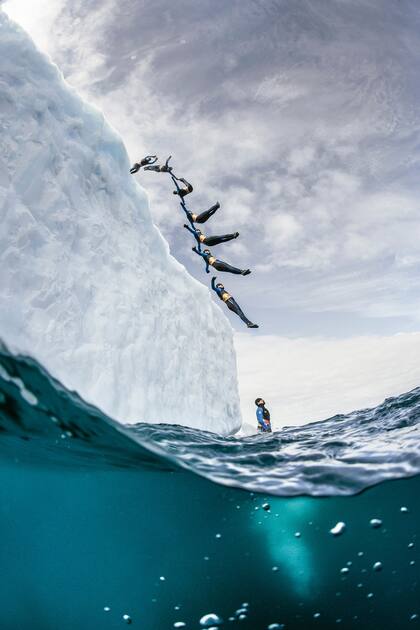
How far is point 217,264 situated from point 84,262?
440cm

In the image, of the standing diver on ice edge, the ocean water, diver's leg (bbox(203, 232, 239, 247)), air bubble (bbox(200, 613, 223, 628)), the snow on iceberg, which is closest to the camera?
the ocean water

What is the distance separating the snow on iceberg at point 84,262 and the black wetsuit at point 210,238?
4.13 ft

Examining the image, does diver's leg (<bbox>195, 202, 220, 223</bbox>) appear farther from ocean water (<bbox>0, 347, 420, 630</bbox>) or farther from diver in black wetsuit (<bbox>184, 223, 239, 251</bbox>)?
ocean water (<bbox>0, 347, 420, 630</bbox>)

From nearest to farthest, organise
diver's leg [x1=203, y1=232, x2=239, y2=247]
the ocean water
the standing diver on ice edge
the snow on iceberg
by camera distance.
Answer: the ocean water → the snow on iceberg → diver's leg [x1=203, y1=232, x2=239, y2=247] → the standing diver on ice edge

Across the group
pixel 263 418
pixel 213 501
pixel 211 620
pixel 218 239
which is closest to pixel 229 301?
pixel 218 239

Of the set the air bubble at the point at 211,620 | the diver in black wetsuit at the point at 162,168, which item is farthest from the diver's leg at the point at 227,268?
the air bubble at the point at 211,620

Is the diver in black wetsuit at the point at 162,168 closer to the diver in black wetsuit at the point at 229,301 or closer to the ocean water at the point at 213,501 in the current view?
the diver in black wetsuit at the point at 229,301

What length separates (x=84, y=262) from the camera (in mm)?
8461

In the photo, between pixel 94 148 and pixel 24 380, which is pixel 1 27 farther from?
pixel 24 380

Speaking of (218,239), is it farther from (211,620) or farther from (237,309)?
(211,620)

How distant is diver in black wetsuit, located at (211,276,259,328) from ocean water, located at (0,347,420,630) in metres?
3.28

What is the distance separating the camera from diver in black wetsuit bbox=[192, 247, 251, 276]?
11130 mm

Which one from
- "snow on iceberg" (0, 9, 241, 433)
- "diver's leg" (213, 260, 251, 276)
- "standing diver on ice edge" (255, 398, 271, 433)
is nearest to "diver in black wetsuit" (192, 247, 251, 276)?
"diver's leg" (213, 260, 251, 276)

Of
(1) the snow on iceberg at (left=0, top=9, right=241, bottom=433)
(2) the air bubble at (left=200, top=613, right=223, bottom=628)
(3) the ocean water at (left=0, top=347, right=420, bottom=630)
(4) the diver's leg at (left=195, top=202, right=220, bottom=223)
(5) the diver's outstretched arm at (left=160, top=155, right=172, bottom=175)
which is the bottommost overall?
(2) the air bubble at (left=200, top=613, right=223, bottom=628)
